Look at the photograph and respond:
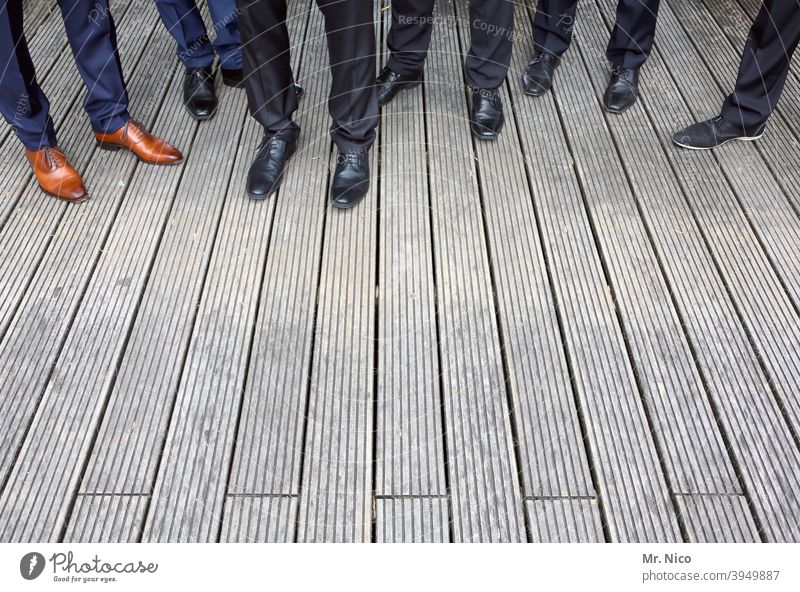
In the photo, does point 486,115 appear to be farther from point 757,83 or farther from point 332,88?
point 757,83

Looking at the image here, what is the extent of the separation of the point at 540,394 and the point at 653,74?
1492mm

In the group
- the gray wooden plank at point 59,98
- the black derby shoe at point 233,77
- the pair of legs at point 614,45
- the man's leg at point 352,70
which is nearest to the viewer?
the man's leg at point 352,70

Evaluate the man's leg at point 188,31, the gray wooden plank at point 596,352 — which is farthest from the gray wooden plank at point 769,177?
the man's leg at point 188,31

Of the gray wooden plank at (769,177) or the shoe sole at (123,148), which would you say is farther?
the shoe sole at (123,148)

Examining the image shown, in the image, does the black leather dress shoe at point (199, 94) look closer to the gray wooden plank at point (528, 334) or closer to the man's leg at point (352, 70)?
the man's leg at point (352, 70)

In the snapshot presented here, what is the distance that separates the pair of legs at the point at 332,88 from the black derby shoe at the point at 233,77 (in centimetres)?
44

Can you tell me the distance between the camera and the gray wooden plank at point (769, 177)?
1696 mm

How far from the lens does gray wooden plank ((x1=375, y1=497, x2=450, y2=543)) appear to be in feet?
3.88

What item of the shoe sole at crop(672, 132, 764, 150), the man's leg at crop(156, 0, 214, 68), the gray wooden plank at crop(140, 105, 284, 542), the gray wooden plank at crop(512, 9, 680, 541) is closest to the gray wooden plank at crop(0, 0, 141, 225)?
the man's leg at crop(156, 0, 214, 68)

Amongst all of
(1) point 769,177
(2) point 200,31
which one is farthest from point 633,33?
(2) point 200,31

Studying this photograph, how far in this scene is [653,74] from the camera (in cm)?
230

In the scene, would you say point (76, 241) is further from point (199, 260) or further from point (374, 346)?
point (374, 346)
